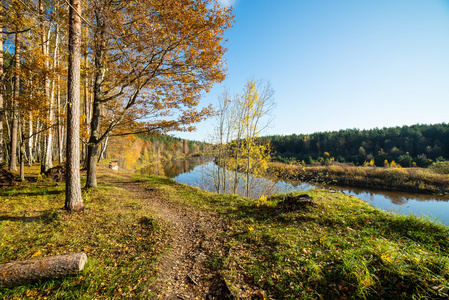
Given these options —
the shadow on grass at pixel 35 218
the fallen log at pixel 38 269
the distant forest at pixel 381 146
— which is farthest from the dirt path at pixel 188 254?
the distant forest at pixel 381 146

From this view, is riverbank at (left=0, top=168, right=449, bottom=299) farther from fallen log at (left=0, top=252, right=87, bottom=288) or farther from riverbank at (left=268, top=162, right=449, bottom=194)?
riverbank at (left=268, top=162, right=449, bottom=194)

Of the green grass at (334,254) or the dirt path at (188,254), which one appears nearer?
the green grass at (334,254)

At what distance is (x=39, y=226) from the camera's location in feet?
15.5

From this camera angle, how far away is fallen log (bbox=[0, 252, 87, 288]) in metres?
2.73

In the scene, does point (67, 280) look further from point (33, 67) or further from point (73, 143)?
point (33, 67)

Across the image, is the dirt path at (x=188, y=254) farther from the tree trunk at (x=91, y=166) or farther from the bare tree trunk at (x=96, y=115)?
the bare tree trunk at (x=96, y=115)

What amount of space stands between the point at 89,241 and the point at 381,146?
64.5 metres

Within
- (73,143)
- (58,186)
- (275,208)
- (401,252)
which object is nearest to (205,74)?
(73,143)

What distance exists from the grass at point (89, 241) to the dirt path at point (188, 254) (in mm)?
305

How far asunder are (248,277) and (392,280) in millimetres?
2302

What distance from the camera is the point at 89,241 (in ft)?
14.0

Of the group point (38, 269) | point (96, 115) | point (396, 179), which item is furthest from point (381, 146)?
point (38, 269)

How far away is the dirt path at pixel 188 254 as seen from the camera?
10.0 ft

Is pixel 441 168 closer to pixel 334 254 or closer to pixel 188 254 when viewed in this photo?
pixel 334 254
